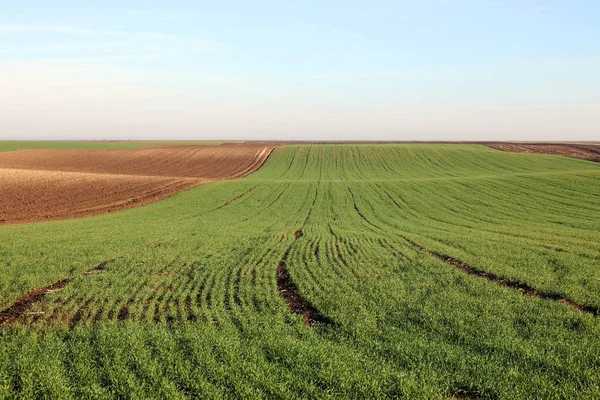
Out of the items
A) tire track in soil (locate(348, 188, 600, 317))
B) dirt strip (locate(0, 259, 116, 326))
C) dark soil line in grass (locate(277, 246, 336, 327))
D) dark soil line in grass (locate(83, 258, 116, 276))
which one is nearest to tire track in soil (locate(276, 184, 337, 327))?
dark soil line in grass (locate(277, 246, 336, 327))

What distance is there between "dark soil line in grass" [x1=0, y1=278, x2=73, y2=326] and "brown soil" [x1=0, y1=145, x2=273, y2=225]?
22.4m

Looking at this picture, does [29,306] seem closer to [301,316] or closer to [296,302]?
[296,302]

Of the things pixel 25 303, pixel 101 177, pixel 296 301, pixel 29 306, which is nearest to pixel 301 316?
pixel 296 301

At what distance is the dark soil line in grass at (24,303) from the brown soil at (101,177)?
22.4 metres

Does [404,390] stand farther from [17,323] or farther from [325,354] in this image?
[17,323]

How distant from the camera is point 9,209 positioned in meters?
37.4

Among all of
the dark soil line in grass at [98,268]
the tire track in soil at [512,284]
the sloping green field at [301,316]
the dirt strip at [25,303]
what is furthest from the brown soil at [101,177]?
the tire track in soil at [512,284]

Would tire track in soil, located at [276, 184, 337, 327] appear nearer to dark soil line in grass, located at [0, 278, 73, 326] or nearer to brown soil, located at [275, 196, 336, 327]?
brown soil, located at [275, 196, 336, 327]

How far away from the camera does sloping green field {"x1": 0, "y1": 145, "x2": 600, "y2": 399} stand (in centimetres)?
868

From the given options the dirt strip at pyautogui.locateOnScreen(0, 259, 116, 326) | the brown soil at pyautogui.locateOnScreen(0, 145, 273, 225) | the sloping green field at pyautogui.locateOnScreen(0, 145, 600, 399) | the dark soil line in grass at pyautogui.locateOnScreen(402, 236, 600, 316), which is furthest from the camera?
the brown soil at pyautogui.locateOnScreen(0, 145, 273, 225)

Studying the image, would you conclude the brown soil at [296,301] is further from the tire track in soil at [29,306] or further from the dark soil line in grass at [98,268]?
the dark soil line in grass at [98,268]

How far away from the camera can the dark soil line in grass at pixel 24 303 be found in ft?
41.7

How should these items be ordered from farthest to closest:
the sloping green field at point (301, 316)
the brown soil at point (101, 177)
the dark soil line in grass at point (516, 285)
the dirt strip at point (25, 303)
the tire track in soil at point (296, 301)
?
the brown soil at point (101, 177)
the dark soil line in grass at point (516, 285)
the dirt strip at point (25, 303)
the tire track in soil at point (296, 301)
the sloping green field at point (301, 316)

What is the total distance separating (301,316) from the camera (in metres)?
12.7
